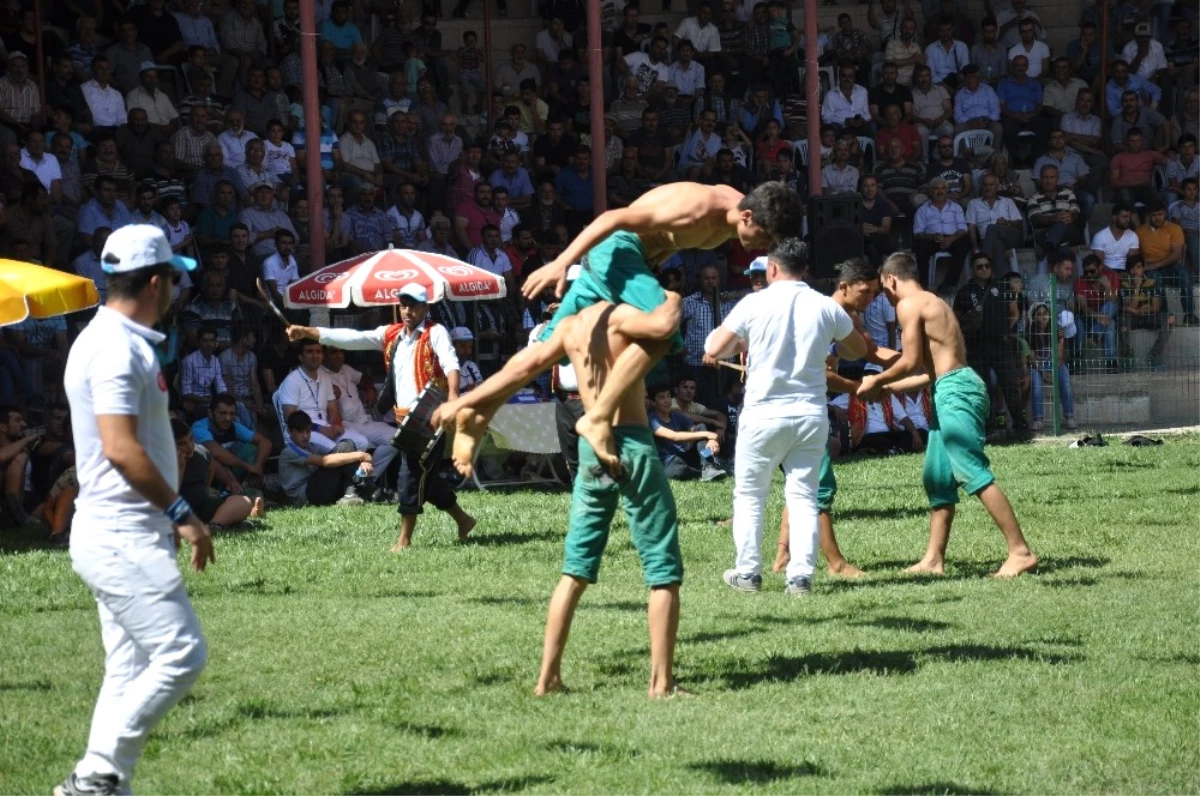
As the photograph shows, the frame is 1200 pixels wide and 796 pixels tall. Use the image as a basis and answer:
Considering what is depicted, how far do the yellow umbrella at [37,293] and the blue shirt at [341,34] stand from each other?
27.8 feet

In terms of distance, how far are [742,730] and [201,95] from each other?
1375cm

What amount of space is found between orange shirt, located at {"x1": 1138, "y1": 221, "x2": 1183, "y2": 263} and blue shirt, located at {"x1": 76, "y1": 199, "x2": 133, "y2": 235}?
1185 cm

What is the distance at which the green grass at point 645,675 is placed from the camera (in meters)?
6.09

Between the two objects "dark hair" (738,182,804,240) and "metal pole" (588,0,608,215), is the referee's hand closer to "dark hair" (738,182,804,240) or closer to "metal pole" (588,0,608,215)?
"dark hair" (738,182,804,240)

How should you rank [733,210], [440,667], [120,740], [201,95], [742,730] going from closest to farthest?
[120,740] → [742,730] → [733,210] → [440,667] → [201,95]

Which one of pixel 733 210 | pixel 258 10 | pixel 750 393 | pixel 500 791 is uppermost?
pixel 258 10

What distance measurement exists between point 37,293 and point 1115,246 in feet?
43.4

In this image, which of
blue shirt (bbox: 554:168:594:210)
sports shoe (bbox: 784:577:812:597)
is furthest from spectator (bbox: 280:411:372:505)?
sports shoe (bbox: 784:577:812:597)

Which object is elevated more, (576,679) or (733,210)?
(733,210)

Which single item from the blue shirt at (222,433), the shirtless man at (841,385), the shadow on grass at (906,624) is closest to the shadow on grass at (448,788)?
the shadow on grass at (906,624)

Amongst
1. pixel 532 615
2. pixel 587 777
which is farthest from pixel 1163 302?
pixel 587 777

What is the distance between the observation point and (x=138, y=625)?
5.22 meters

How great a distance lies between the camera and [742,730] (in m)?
6.57

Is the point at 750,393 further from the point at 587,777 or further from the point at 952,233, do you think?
the point at 952,233
